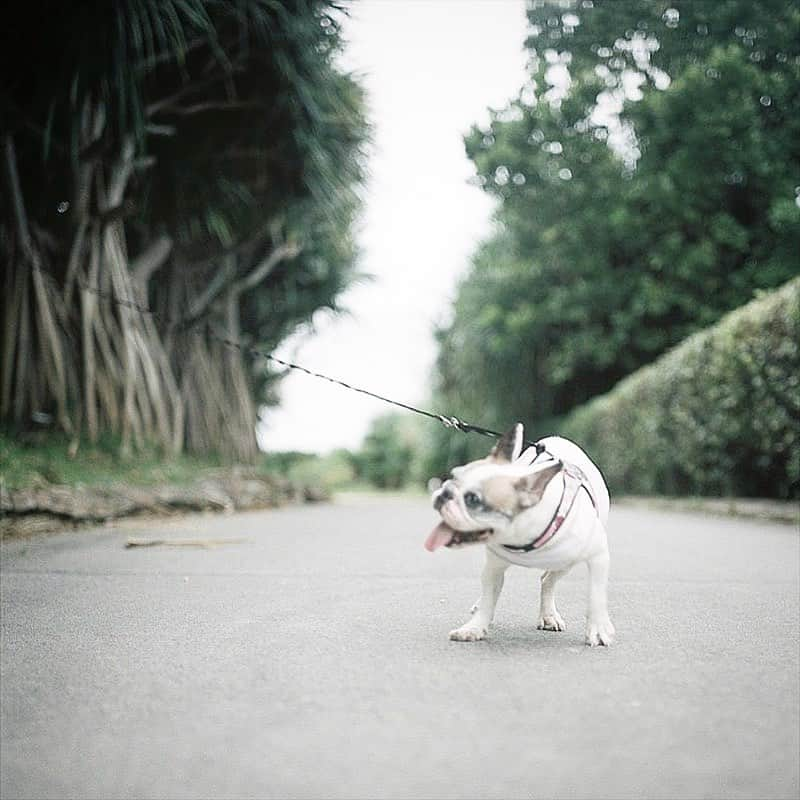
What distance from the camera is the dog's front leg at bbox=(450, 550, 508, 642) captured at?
2867 millimetres

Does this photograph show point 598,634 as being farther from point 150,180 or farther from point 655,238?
point 655,238

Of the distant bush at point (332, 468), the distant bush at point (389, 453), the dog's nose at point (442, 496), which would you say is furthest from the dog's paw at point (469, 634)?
the distant bush at point (389, 453)

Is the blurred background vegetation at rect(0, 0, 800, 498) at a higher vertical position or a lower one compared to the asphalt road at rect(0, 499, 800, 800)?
higher

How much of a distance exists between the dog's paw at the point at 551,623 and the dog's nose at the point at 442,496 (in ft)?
2.89

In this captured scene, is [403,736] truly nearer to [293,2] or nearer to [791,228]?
[293,2]

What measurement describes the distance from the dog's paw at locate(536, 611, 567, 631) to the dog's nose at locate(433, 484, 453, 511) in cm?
88

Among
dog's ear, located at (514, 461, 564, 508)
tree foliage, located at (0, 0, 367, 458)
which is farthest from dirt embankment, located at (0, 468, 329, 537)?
dog's ear, located at (514, 461, 564, 508)

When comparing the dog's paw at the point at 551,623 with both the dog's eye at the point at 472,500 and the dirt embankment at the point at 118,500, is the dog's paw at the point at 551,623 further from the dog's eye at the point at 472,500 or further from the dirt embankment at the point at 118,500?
the dirt embankment at the point at 118,500

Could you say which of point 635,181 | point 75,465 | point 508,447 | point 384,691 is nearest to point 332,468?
point 635,181

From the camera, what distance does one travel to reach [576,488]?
270cm

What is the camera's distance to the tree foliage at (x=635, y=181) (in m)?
13.5

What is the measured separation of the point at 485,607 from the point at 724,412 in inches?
287

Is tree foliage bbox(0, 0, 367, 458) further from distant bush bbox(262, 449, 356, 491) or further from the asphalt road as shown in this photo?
distant bush bbox(262, 449, 356, 491)

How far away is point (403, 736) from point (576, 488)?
1.05 meters
